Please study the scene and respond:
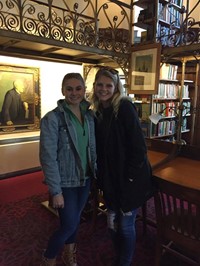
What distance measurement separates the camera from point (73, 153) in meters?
1.53

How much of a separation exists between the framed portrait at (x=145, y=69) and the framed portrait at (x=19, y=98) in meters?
1.70

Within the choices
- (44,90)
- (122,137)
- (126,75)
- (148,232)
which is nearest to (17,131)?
(44,90)

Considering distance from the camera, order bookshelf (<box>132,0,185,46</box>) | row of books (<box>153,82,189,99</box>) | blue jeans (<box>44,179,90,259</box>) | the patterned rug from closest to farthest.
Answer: blue jeans (<box>44,179,90,259</box>) → the patterned rug → bookshelf (<box>132,0,185,46</box>) → row of books (<box>153,82,189,99</box>)

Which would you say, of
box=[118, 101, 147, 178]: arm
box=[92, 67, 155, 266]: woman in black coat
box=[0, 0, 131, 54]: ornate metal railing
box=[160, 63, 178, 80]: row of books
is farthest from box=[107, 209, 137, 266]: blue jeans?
box=[160, 63, 178, 80]: row of books

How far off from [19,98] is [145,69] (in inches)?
82.6

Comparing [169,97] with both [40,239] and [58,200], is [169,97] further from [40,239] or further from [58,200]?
[58,200]

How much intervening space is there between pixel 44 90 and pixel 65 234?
3186 mm

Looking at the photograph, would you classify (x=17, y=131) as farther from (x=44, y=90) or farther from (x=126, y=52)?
(x=126, y=52)

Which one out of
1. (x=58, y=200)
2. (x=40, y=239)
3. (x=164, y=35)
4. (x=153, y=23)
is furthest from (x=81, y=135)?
(x=153, y=23)

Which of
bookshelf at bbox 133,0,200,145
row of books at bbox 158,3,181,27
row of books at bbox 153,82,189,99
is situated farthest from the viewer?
row of books at bbox 153,82,189,99

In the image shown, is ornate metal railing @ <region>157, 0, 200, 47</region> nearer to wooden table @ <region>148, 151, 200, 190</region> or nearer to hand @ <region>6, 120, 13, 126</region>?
wooden table @ <region>148, 151, 200, 190</region>

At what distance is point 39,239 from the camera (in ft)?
7.50

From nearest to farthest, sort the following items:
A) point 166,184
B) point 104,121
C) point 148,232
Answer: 1. point 166,184
2. point 104,121
3. point 148,232

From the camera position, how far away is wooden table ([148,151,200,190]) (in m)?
1.71
